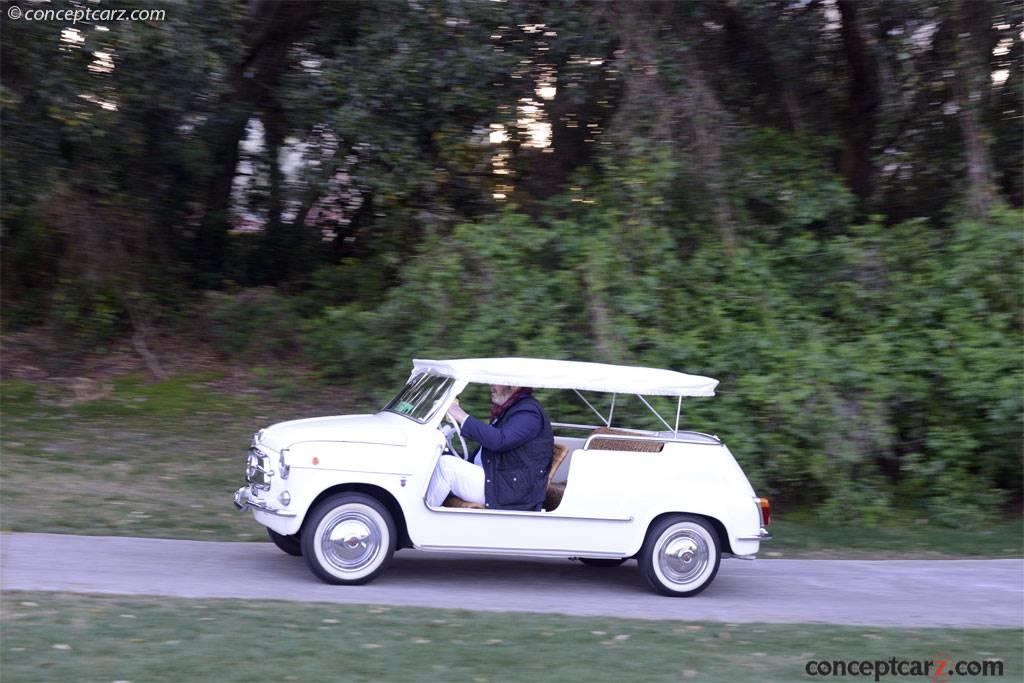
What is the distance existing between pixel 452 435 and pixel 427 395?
358 mm

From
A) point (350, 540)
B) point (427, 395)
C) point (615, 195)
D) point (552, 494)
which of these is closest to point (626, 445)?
point (552, 494)

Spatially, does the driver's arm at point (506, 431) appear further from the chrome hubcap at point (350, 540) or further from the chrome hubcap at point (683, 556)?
the chrome hubcap at point (683, 556)

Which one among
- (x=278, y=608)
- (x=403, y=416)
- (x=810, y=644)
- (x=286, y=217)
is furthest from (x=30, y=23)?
(x=810, y=644)

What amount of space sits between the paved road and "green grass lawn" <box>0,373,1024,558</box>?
0.58 m

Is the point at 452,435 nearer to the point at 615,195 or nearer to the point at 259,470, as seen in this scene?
the point at 259,470

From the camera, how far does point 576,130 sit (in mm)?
13852

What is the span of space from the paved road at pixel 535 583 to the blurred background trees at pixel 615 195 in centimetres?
190

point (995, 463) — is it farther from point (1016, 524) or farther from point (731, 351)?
point (731, 351)

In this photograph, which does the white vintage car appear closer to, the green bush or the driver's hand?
the driver's hand

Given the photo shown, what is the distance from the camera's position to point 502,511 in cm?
737

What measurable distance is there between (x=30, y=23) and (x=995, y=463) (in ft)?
37.5

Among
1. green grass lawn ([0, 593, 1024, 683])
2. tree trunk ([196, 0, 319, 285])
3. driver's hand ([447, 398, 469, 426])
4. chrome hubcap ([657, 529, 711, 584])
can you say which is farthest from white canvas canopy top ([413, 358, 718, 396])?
tree trunk ([196, 0, 319, 285])

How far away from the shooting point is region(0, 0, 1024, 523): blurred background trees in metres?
10.8

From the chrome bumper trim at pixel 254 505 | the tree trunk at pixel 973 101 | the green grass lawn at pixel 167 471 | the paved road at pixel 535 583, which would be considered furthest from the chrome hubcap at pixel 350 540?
the tree trunk at pixel 973 101
